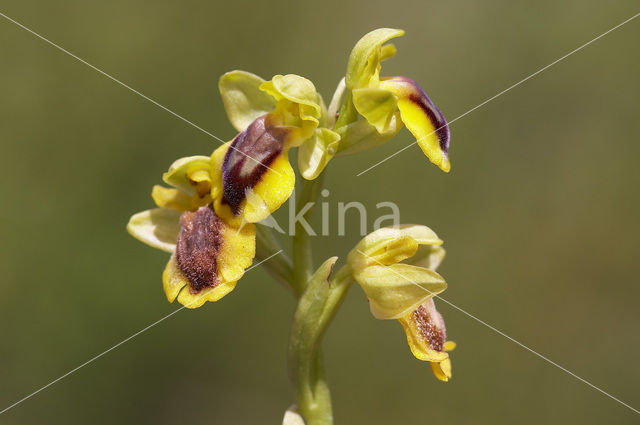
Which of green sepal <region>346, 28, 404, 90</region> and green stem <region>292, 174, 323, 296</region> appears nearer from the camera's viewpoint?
green sepal <region>346, 28, 404, 90</region>

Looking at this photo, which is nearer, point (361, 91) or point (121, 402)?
point (361, 91)

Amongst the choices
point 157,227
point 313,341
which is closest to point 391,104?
point 313,341

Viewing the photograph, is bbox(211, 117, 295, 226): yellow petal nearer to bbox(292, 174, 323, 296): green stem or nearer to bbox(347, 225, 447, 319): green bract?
bbox(292, 174, 323, 296): green stem

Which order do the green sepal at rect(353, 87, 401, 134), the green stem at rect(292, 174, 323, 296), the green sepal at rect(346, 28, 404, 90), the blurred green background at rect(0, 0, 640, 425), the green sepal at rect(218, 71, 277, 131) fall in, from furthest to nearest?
the blurred green background at rect(0, 0, 640, 425)
the green sepal at rect(218, 71, 277, 131)
the green stem at rect(292, 174, 323, 296)
the green sepal at rect(346, 28, 404, 90)
the green sepal at rect(353, 87, 401, 134)

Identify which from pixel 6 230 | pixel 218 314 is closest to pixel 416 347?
pixel 218 314

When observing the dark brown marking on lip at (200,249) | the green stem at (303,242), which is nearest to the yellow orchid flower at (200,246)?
the dark brown marking on lip at (200,249)

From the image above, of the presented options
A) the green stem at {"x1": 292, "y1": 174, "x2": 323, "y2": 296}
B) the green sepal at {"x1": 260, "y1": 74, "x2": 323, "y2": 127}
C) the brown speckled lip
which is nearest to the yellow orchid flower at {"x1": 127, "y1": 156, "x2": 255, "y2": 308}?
the green stem at {"x1": 292, "y1": 174, "x2": 323, "y2": 296}

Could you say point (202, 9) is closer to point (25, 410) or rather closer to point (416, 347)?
point (25, 410)
